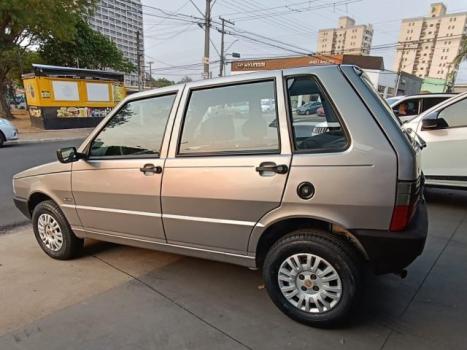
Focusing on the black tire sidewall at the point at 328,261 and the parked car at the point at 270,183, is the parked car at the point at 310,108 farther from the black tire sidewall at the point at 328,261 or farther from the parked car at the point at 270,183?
the black tire sidewall at the point at 328,261

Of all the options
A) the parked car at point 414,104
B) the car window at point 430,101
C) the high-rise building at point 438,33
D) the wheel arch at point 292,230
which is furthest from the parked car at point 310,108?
the high-rise building at point 438,33

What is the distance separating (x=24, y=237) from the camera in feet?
13.9

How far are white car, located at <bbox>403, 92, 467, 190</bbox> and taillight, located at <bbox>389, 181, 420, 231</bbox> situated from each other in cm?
321

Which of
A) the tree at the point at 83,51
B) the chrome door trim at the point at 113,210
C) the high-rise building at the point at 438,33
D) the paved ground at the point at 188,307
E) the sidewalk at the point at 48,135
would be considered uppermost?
the high-rise building at the point at 438,33

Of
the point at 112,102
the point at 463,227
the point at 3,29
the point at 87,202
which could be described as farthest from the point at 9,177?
the point at 3,29

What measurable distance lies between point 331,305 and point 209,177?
1.27 m

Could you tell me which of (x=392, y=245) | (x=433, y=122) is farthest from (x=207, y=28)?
(x=392, y=245)

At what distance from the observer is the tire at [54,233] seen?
344cm

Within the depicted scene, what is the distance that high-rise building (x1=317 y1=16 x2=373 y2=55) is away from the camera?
3028 centimetres

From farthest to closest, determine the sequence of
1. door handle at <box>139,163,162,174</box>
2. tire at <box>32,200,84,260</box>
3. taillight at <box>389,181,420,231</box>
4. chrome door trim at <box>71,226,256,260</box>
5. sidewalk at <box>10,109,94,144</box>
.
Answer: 1. sidewalk at <box>10,109,94,144</box>
2. tire at <box>32,200,84,260</box>
3. door handle at <box>139,163,162,174</box>
4. chrome door trim at <box>71,226,256,260</box>
5. taillight at <box>389,181,420,231</box>

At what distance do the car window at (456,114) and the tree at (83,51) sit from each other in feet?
96.2

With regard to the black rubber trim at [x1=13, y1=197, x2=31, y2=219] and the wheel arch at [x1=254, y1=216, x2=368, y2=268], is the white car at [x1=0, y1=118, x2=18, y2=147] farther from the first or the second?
the wheel arch at [x1=254, y1=216, x2=368, y2=268]

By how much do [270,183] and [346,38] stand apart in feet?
112

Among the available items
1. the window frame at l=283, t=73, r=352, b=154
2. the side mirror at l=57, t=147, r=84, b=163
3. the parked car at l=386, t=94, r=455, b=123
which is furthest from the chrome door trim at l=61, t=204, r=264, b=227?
the parked car at l=386, t=94, r=455, b=123
